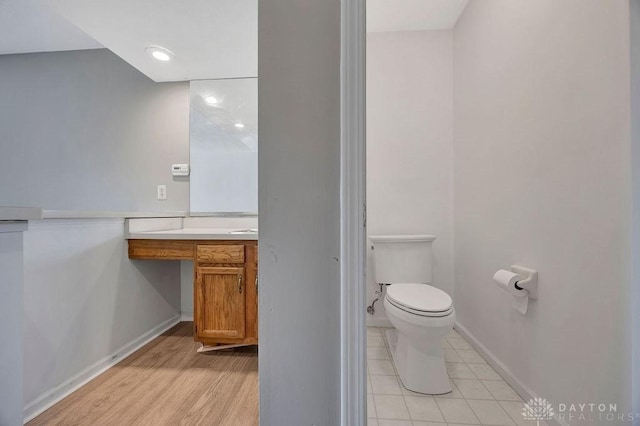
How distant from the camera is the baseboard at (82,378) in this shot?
1.14m

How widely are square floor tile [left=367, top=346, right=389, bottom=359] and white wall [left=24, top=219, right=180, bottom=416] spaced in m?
1.62

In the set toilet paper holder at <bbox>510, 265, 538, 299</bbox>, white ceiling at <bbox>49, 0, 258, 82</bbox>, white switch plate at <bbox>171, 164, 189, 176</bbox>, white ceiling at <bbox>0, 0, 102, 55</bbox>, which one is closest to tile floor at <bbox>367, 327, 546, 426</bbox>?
toilet paper holder at <bbox>510, 265, 538, 299</bbox>

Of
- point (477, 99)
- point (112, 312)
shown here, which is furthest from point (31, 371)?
point (477, 99)

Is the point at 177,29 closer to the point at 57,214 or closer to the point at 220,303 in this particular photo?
the point at 57,214

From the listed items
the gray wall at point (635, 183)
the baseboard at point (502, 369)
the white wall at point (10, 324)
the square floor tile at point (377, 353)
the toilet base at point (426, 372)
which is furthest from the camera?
the square floor tile at point (377, 353)

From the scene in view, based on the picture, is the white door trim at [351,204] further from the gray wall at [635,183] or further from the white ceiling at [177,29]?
the white ceiling at [177,29]

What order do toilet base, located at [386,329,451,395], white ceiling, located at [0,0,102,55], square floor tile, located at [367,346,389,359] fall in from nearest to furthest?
toilet base, located at [386,329,451,395] → square floor tile, located at [367,346,389,359] → white ceiling, located at [0,0,102,55]

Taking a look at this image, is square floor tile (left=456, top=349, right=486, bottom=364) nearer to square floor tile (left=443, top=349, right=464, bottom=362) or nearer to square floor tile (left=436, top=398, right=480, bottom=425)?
square floor tile (left=443, top=349, right=464, bottom=362)

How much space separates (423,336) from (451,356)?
584 mm

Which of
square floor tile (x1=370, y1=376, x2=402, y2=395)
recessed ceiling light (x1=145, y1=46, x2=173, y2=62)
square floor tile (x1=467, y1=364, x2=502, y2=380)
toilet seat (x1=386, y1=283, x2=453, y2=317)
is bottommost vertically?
square floor tile (x1=370, y1=376, x2=402, y2=395)

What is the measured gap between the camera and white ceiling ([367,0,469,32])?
183 centimetres

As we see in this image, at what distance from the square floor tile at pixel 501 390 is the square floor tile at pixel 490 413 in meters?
0.07

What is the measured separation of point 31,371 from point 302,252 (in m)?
1.49

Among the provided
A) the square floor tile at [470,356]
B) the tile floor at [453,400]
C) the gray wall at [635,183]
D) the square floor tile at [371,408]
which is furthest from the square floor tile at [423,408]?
the gray wall at [635,183]
